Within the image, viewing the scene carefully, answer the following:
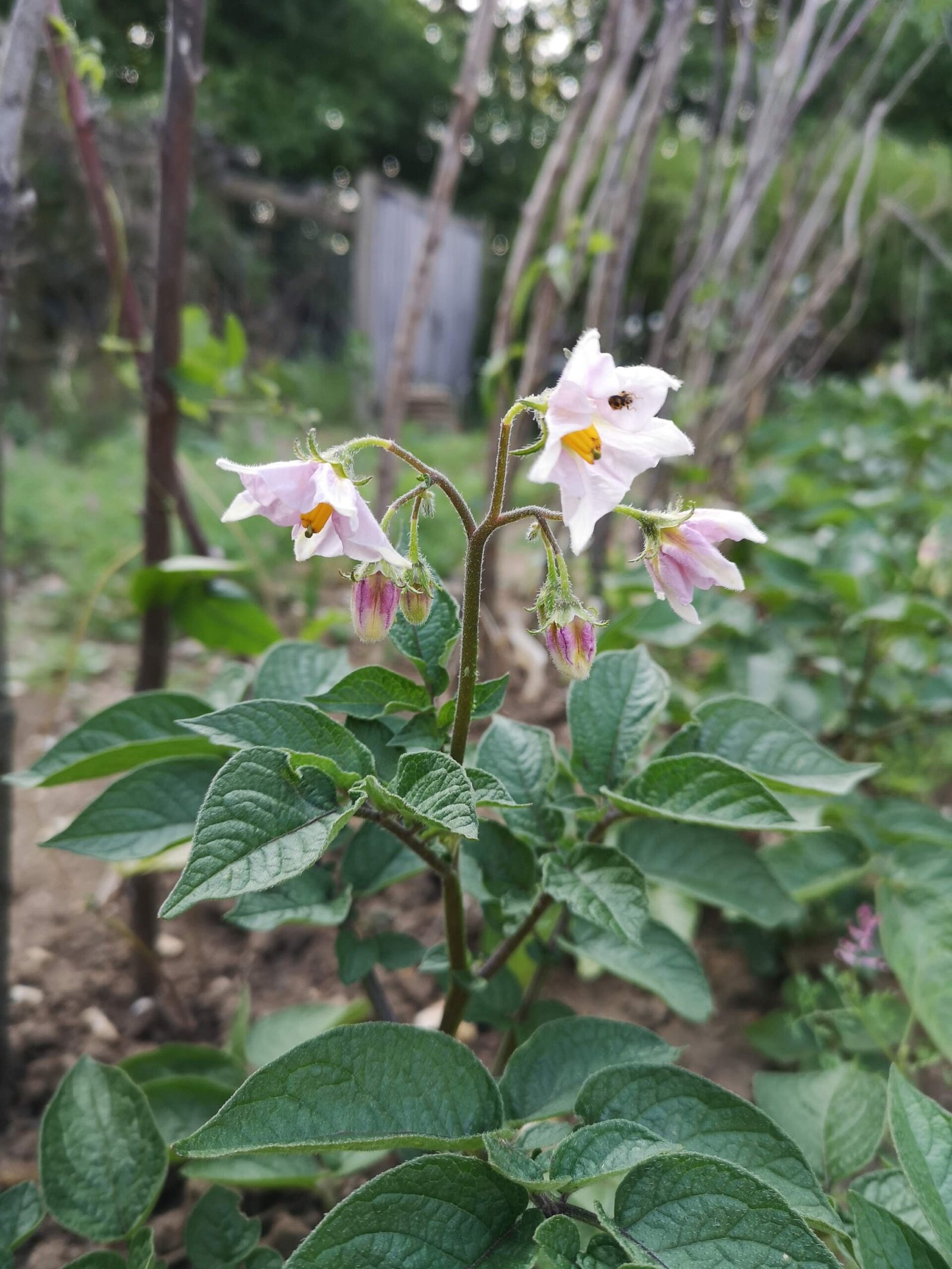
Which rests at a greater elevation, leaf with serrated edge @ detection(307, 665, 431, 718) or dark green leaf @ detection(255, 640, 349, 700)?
leaf with serrated edge @ detection(307, 665, 431, 718)

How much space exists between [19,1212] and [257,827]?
0.43 meters

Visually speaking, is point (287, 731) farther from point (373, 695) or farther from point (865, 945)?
point (865, 945)

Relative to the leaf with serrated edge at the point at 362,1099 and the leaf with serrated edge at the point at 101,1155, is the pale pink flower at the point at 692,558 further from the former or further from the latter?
the leaf with serrated edge at the point at 101,1155

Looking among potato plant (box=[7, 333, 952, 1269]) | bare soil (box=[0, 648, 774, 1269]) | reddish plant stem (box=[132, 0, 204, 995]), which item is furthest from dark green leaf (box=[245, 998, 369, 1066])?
reddish plant stem (box=[132, 0, 204, 995])

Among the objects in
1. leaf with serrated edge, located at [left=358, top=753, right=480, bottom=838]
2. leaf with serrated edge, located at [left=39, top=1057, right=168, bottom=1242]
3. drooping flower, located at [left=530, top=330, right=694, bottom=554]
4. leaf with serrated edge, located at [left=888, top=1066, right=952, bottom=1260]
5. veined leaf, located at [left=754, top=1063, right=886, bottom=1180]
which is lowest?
leaf with serrated edge, located at [left=39, top=1057, right=168, bottom=1242]

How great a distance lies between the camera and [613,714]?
776 millimetres

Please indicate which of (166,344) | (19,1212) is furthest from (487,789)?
(166,344)

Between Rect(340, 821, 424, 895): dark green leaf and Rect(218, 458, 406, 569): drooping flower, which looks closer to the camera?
Rect(218, 458, 406, 569): drooping flower

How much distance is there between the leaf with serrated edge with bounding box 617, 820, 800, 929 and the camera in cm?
86

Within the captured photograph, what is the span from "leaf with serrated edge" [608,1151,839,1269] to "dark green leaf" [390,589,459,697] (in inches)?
14.2

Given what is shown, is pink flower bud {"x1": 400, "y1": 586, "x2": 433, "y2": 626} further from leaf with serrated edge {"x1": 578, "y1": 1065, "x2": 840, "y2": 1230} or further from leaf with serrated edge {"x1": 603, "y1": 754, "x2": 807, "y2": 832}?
leaf with serrated edge {"x1": 578, "y1": 1065, "x2": 840, "y2": 1230}

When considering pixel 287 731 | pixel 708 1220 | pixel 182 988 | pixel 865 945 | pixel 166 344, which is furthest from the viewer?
pixel 182 988

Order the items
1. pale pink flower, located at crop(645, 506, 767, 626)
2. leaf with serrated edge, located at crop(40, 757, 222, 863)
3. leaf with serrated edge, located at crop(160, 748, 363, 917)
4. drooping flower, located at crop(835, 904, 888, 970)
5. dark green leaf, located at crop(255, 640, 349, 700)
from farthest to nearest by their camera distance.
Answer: drooping flower, located at crop(835, 904, 888, 970), dark green leaf, located at crop(255, 640, 349, 700), leaf with serrated edge, located at crop(40, 757, 222, 863), pale pink flower, located at crop(645, 506, 767, 626), leaf with serrated edge, located at crop(160, 748, 363, 917)

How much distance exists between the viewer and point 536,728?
0.79 m
